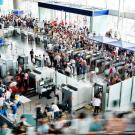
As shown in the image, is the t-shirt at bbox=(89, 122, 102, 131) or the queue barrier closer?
the t-shirt at bbox=(89, 122, 102, 131)

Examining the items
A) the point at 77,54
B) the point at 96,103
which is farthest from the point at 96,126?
the point at 77,54

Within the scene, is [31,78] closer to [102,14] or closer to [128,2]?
[102,14]

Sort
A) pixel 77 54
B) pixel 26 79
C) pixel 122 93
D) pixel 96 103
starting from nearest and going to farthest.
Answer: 1. pixel 96 103
2. pixel 122 93
3. pixel 26 79
4. pixel 77 54

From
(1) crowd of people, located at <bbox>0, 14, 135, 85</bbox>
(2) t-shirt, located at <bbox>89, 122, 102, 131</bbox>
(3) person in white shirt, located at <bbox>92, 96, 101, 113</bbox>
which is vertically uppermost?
(2) t-shirt, located at <bbox>89, 122, 102, 131</bbox>

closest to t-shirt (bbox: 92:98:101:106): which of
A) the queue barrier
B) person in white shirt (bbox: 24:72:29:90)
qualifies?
the queue barrier

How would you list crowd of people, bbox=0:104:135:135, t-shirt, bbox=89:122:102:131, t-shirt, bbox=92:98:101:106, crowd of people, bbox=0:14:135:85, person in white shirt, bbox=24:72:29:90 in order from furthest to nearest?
crowd of people, bbox=0:14:135:85
person in white shirt, bbox=24:72:29:90
t-shirt, bbox=92:98:101:106
t-shirt, bbox=89:122:102:131
crowd of people, bbox=0:104:135:135

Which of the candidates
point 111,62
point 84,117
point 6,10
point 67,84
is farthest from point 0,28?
point 84,117

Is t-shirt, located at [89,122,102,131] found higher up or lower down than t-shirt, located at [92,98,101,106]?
higher up

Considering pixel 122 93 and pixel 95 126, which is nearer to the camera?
pixel 95 126

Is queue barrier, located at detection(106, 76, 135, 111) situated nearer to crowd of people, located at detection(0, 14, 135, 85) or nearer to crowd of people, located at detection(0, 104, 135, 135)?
crowd of people, located at detection(0, 14, 135, 85)

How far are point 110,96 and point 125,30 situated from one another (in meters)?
13.9

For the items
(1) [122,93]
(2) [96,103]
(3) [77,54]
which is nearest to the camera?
Answer: (2) [96,103]

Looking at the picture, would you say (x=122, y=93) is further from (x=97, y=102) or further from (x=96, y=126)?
(x=96, y=126)

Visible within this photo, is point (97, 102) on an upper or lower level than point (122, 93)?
lower
